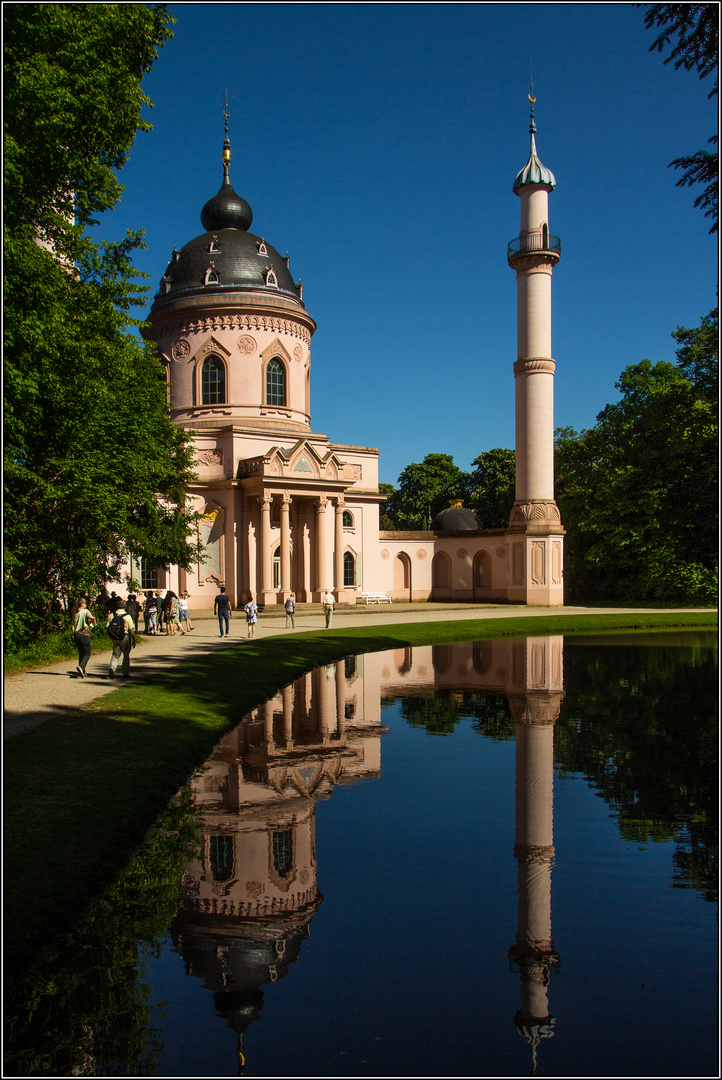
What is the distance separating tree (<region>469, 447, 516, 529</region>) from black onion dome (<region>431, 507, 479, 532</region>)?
34.4 ft

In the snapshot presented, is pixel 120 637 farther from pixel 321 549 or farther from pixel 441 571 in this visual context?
pixel 441 571

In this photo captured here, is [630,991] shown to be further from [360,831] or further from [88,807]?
[88,807]

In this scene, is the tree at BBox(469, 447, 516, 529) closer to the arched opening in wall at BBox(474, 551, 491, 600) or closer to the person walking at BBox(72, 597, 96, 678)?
the arched opening in wall at BBox(474, 551, 491, 600)

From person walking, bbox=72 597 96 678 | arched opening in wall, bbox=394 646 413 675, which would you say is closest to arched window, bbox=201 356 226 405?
arched opening in wall, bbox=394 646 413 675

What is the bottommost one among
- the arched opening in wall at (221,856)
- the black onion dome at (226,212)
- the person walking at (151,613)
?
the arched opening in wall at (221,856)

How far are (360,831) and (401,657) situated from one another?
52.7 ft

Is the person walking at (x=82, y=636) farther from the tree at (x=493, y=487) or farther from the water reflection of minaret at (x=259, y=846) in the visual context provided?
the tree at (x=493, y=487)

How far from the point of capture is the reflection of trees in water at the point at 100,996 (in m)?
4.49

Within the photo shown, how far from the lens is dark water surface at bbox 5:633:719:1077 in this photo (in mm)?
A: 4578

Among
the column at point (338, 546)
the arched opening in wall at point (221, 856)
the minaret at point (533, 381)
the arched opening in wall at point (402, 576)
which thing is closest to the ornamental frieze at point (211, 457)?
the column at point (338, 546)

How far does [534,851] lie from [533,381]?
151 feet

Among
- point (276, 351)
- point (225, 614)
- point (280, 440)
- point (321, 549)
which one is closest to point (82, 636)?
point (225, 614)

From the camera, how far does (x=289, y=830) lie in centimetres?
823

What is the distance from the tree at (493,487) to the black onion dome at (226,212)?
33232 mm
